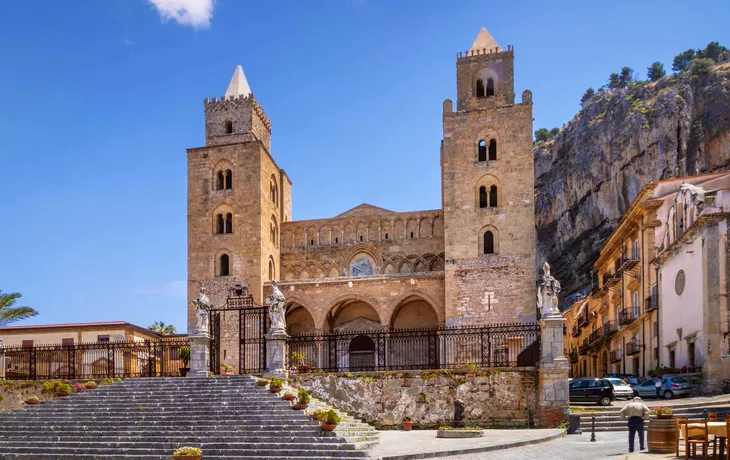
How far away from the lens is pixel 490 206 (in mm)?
39156

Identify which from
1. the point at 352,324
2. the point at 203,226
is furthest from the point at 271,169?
the point at 352,324

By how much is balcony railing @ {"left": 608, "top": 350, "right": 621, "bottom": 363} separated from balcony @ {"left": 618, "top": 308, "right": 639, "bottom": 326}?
9.25ft

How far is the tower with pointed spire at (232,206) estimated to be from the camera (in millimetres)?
41219

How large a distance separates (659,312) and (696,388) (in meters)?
6.44

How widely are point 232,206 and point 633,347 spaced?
2272cm

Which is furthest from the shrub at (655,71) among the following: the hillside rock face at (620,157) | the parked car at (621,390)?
the parked car at (621,390)

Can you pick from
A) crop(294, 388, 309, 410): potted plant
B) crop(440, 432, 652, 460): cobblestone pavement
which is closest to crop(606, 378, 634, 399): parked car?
crop(440, 432, 652, 460): cobblestone pavement

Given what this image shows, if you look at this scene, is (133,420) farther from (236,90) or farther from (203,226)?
(236,90)

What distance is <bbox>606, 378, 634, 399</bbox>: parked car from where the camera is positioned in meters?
27.9

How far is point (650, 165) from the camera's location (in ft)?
208

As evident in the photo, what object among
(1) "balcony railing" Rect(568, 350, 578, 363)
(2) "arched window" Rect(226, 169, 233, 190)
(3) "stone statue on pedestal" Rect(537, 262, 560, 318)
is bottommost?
(1) "balcony railing" Rect(568, 350, 578, 363)

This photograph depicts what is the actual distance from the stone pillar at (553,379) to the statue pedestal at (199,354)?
10185 mm

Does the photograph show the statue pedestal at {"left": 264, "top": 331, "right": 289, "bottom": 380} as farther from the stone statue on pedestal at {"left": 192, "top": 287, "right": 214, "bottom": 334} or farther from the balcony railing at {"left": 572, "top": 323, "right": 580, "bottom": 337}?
the balcony railing at {"left": 572, "top": 323, "right": 580, "bottom": 337}

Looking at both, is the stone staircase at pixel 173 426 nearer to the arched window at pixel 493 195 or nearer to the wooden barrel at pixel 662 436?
the wooden barrel at pixel 662 436
